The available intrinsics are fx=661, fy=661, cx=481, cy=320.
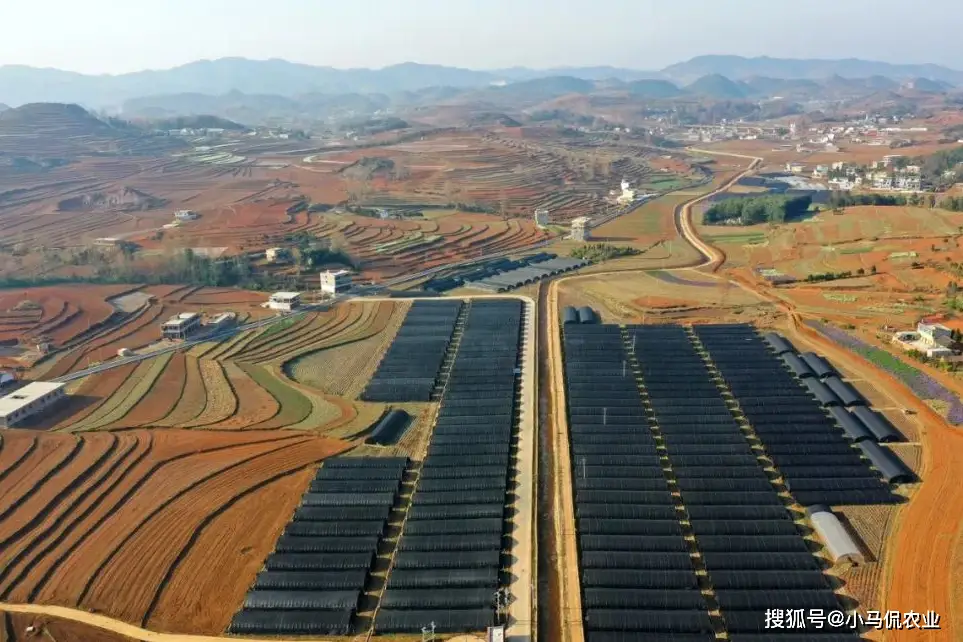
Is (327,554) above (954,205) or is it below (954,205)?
below

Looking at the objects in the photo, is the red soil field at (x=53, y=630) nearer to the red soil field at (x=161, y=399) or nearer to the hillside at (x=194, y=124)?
the red soil field at (x=161, y=399)

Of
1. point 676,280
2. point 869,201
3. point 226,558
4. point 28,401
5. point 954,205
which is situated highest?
point 869,201

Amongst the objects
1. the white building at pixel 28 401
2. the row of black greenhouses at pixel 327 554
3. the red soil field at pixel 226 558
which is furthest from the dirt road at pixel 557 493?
the white building at pixel 28 401

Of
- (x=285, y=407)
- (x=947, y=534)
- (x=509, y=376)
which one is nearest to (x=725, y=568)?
(x=947, y=534)

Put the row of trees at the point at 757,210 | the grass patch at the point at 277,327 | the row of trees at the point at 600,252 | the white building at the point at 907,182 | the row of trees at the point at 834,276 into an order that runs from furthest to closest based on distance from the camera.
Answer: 1. the white building at the point at 907,182
2. the row of trees at the point at 757,210
3. the row of trees at the point at 600,252
4. the row of trees at the point at 834,276
5. the grass patch at the point at 277,327

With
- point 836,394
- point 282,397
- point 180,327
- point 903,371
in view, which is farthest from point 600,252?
point 180,327

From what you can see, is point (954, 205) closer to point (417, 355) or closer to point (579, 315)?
point (579, 315)

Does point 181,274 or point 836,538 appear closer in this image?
point 836,538
